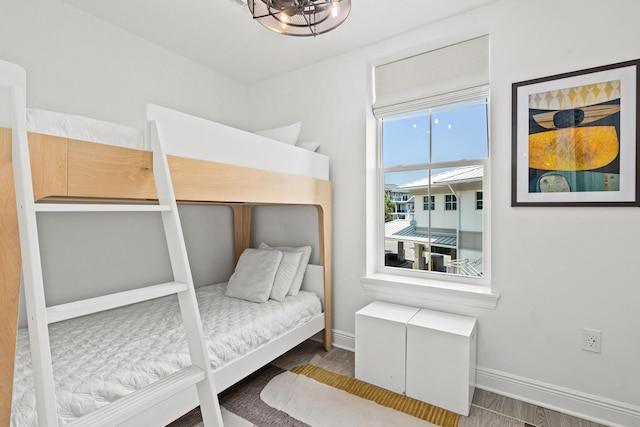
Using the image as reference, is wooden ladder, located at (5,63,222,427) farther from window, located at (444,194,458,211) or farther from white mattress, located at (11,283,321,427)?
window, located at (444,194,458,211)

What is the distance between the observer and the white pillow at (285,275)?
2512mm

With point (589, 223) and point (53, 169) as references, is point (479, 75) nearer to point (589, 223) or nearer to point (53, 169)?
point (589, 223)

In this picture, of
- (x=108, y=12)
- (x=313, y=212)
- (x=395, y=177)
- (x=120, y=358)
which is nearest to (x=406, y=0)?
(x=395, y=177)

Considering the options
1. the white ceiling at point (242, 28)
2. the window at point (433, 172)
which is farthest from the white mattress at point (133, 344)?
the white ceiling at point (242, 28)

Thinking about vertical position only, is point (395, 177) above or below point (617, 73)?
below

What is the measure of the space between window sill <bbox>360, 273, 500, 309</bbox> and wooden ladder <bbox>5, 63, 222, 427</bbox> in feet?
5.24

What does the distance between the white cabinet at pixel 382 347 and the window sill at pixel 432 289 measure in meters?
0.18

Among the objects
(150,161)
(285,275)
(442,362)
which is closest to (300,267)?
(285,275)

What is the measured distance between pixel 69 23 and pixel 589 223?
3.46 m

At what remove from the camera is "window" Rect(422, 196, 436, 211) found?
251cm

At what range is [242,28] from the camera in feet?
7.75

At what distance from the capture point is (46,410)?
862mm

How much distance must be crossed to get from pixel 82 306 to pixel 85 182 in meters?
0.50

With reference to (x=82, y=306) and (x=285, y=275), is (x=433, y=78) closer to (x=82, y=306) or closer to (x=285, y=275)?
(x=285, y=275)
